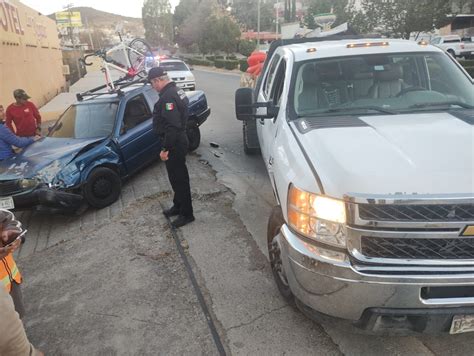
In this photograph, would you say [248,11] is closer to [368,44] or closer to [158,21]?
[158,21]

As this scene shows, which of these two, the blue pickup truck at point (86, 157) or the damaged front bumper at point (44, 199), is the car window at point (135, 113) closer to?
the blue pickup truck at point (86, 157)

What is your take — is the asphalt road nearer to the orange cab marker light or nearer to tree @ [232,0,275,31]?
the orange cab marker light

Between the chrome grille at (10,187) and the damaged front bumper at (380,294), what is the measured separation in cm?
387

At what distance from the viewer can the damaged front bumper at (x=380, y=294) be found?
211 centimetres

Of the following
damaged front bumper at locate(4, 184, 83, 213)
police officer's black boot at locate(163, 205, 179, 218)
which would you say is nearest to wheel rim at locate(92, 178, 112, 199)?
damaged front bumper at locate(4, 184, 83, 213)

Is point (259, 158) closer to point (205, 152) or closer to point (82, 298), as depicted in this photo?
point (205, 152)

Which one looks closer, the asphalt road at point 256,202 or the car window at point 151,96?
the asphalt road at point 256,202

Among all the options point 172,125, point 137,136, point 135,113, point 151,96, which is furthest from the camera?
point 151,96

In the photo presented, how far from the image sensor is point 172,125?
4.30 m

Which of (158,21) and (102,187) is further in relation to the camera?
(158,21)

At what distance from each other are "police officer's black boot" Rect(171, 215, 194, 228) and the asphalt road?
63 centimetres

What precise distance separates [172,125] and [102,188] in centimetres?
179

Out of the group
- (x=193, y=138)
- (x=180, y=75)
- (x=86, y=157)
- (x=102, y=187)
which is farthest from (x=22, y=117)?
(x=180, y=75)

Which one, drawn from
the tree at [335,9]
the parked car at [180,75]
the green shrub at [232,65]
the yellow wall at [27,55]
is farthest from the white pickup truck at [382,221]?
the green shrub at [232,65]
